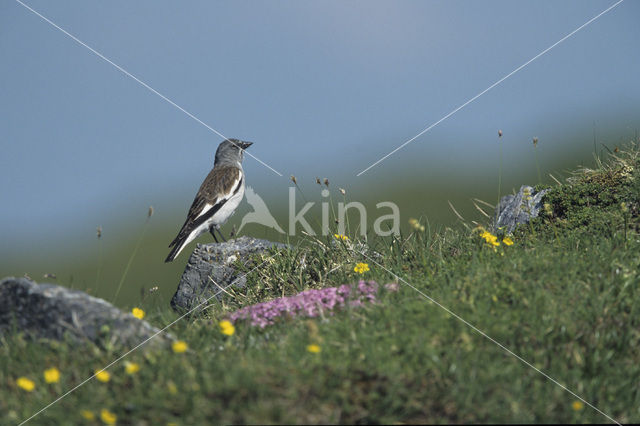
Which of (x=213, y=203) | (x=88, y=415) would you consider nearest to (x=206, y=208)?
(x=213, y=203)

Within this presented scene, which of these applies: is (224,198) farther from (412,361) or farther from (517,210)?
(412,361)

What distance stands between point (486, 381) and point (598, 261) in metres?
2.84

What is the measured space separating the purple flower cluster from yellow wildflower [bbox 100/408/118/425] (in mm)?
2249

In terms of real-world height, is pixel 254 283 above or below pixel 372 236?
below

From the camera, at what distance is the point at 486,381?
4.20 metres

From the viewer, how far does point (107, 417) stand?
3840mm

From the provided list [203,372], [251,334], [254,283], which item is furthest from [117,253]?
[203,372]

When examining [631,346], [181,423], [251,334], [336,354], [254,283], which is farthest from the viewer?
[254,283]

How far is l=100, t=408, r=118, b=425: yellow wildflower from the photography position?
382 cm

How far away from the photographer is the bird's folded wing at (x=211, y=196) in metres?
10.7

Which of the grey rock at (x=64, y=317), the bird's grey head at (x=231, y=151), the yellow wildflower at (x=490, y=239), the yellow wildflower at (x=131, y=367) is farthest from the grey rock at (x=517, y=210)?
the yellow wildflower at (x=131, y=367)

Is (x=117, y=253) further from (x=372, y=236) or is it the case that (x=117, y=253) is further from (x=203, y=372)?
(x=203, y=372)

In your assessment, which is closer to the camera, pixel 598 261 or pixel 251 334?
pixel 251 334

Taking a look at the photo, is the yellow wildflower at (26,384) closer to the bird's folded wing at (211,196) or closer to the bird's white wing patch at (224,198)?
the bird's folded wing at (211,196)
